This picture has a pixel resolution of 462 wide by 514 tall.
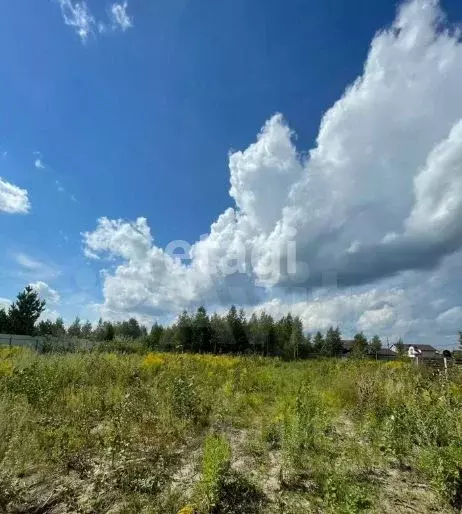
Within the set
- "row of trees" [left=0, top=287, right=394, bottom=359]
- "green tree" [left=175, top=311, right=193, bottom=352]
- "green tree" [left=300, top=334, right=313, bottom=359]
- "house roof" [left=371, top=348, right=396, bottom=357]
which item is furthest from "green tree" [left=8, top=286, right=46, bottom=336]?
"house roof" [left=371, top=348, right=396, bottom=357]

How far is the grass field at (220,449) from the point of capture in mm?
3402

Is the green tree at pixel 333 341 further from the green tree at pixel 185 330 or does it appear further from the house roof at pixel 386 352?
the green tree at pixel 185 330

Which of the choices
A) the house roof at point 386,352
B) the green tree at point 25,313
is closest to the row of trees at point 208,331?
the green tree at point 25,313

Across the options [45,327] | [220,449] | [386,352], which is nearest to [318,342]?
[386,352]

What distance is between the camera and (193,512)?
10.1 ft

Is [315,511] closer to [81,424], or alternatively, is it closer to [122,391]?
[81,424]

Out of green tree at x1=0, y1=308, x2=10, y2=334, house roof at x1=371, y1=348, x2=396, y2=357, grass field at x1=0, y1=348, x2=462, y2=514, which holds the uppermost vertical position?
house roof at x1=371, y1=348, x2=396, y2=357

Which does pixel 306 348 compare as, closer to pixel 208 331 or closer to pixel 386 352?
pixel 208 331

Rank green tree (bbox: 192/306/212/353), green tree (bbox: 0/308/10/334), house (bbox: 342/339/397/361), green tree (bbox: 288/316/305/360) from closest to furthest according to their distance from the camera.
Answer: house (bbox: 342/339/397/361) < green tree (bbox: 0/308/10/334) < green tree (bbox: 288/316/305/360) < green tree (bbox: 192/306/212/353)

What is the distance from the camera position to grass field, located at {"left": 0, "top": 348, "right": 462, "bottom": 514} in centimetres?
340

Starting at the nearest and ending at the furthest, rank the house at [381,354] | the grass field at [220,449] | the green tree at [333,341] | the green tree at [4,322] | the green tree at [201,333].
A: the grass field at [220,449] < the house at [381,354] < the green tree at [4,322] < the green tree at [201,333] < the green tree at [333,341]

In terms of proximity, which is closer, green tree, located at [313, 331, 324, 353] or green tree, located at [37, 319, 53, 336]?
green tree, located at [37, 319, 53, 336]

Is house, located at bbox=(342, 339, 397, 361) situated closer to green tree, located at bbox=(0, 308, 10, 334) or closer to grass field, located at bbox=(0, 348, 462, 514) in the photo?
grass field, located at bbox=(0, 348, 462, 514)

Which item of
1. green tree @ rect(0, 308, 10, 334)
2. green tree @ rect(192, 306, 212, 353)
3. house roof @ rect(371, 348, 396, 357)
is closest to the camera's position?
green tree @ rect(0, 308, 10, 334)
